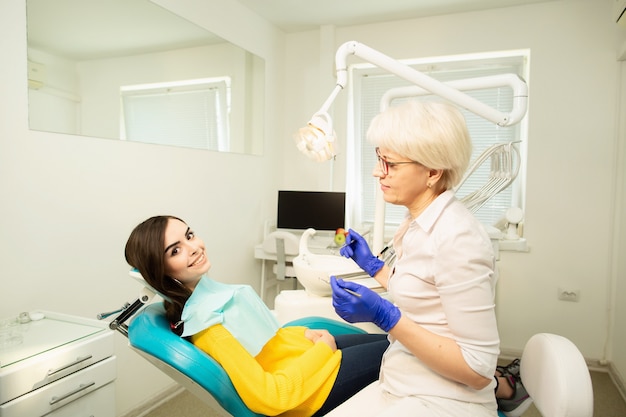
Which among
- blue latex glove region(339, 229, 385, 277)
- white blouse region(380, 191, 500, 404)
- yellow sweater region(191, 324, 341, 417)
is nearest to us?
white blouse region(380, 191, 500, 404)

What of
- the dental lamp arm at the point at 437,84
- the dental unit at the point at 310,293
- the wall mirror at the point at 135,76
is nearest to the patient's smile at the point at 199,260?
the dental unit at the point at 310,293

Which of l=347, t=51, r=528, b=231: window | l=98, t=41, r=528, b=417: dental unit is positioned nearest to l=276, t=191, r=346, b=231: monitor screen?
l=347, t=51, r=528, b=231: window

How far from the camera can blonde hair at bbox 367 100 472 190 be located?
1042 mm

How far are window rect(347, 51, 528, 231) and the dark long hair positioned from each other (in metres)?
2.25

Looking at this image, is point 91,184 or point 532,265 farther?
point 532,265

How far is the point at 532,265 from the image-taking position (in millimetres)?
3082

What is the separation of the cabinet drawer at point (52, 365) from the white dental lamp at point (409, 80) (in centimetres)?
107

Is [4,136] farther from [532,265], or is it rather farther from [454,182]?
[532,265]

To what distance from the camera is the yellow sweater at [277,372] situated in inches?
41.8

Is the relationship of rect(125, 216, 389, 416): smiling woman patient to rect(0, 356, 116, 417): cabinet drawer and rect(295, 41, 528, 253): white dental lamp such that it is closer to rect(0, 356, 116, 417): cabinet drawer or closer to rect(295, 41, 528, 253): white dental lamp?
rect(0, 356, 116, 417): cabinet drawer

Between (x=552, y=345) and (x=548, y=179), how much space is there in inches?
90.5

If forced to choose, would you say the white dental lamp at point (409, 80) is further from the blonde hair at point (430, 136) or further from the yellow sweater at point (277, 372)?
the yellow sweater at point (277, 372)

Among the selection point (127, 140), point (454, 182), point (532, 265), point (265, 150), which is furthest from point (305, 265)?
point (532, 265)

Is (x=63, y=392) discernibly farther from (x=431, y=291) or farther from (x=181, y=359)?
(x=431, y=291)
